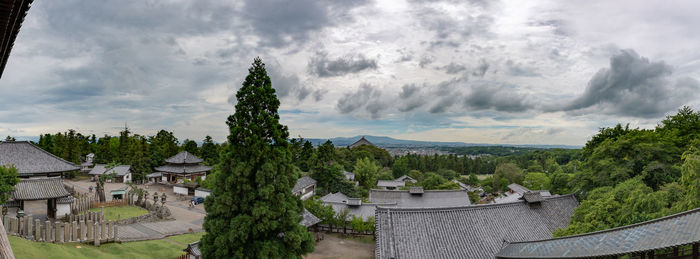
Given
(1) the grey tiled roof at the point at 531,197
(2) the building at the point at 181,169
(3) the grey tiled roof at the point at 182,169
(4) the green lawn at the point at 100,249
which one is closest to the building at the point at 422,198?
(1) the grey tiled roof at the point at 531,197

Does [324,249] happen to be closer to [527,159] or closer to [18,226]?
[18,226]

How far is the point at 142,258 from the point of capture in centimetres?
1524

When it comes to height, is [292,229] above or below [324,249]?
above

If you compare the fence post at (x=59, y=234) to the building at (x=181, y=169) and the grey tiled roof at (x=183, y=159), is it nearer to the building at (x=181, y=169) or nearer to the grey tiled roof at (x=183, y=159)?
the building at (x=181, y=169)

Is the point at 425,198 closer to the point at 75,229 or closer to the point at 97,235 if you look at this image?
the point at 97,235

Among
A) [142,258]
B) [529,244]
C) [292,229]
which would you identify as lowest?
[142,258]

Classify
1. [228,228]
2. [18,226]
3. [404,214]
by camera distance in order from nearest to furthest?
[228,228], [18,226], [404,214]

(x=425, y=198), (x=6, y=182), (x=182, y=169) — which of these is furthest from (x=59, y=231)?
(x=182, y=169)

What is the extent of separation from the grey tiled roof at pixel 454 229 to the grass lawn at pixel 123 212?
836 inches

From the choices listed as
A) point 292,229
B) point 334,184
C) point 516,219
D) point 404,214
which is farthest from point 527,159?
point 292,229

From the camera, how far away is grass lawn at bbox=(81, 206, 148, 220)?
25.7 m

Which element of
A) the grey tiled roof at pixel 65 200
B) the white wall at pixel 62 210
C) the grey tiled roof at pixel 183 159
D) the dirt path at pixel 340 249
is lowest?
the dirt path at pixel 340 249

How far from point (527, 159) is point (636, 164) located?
7236 cm

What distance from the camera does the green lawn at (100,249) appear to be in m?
12.4
